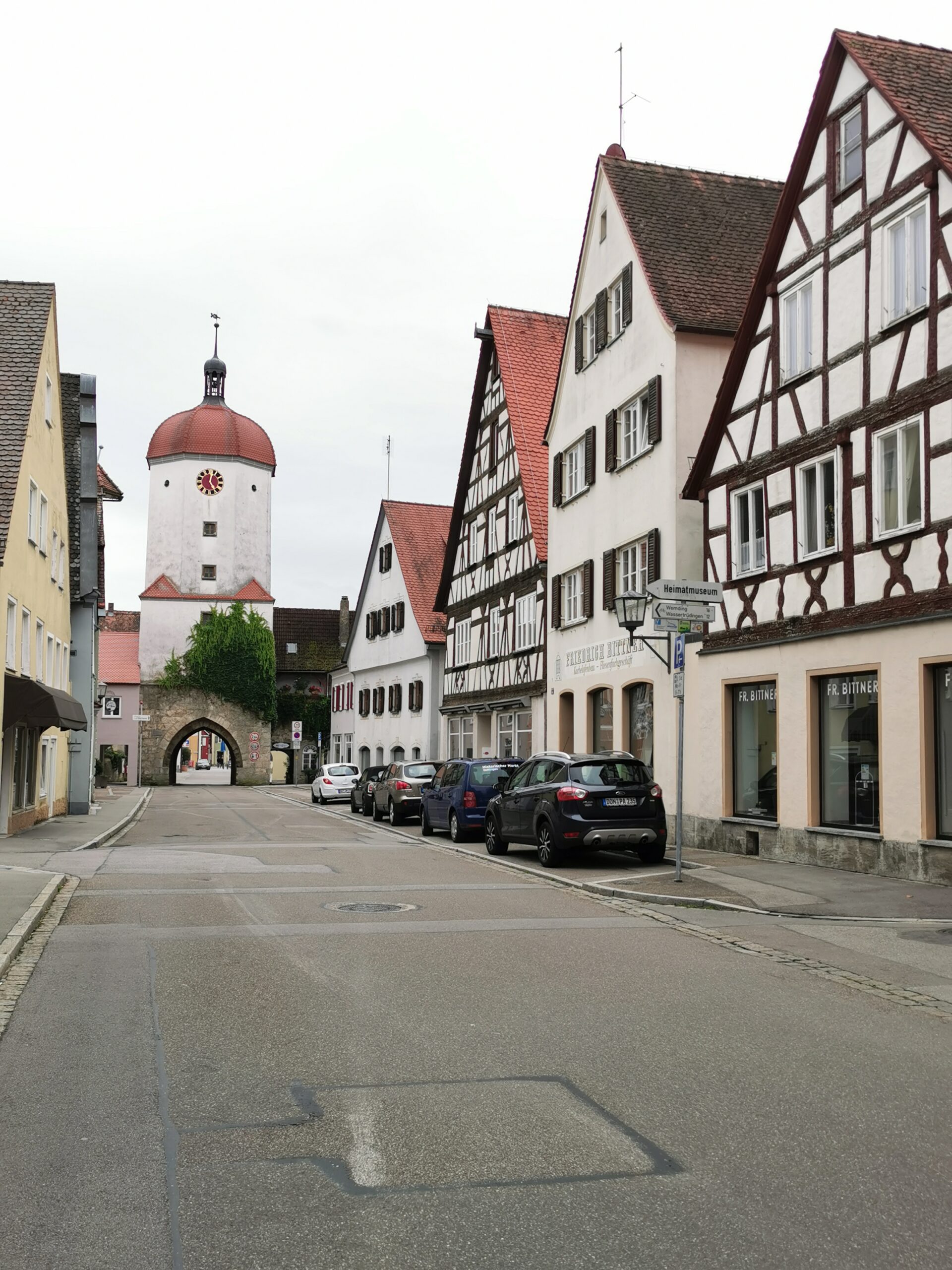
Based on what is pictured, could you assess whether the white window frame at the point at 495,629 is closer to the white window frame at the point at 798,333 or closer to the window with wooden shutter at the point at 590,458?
the window with wooden shutter at the point at 590,458

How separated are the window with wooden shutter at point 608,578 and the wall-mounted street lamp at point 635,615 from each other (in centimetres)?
320

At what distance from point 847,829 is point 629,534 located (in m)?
9.95

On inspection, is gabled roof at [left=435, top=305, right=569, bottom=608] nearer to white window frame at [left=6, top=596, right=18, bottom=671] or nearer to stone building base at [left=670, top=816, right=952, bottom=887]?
stone building base at [left=670, top=816, right=952, bottom=887]

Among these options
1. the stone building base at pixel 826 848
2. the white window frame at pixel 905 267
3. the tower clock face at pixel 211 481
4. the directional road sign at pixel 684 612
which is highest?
the tower clock face at pixel 211 481

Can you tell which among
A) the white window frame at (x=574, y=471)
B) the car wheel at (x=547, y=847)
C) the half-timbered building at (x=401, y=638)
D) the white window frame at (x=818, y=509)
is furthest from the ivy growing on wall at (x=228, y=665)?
the white window frame at (x=818, y=509)

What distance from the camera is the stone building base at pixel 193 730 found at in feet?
228

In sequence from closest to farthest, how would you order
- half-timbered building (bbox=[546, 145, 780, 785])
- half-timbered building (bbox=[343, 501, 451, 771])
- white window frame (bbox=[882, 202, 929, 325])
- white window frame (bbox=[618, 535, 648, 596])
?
white window frame (bbox=[882, 202, 929, 325]) < half-timbered building (bbox=[546, 145, 780, 785]) < white window frame (bbox=[618, 535, 648, 596]) < half-timbered building (bbox=[343, 501, 451, 771])

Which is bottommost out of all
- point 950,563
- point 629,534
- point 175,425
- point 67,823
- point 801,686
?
point 67,823

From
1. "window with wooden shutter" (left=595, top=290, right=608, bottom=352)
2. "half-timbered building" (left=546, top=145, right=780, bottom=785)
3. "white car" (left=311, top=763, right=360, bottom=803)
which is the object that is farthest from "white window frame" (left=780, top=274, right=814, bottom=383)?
"white car" (left=311, top=763, right=360, bottom=803)

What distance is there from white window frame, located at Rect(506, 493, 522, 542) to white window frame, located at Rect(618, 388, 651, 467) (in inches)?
352

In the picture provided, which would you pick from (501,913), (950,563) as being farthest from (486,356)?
(501,913)

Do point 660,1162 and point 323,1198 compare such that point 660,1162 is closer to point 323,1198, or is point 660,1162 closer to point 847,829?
point 323,1198

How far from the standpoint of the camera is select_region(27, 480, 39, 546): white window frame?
2548cm

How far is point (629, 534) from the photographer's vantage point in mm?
25984
